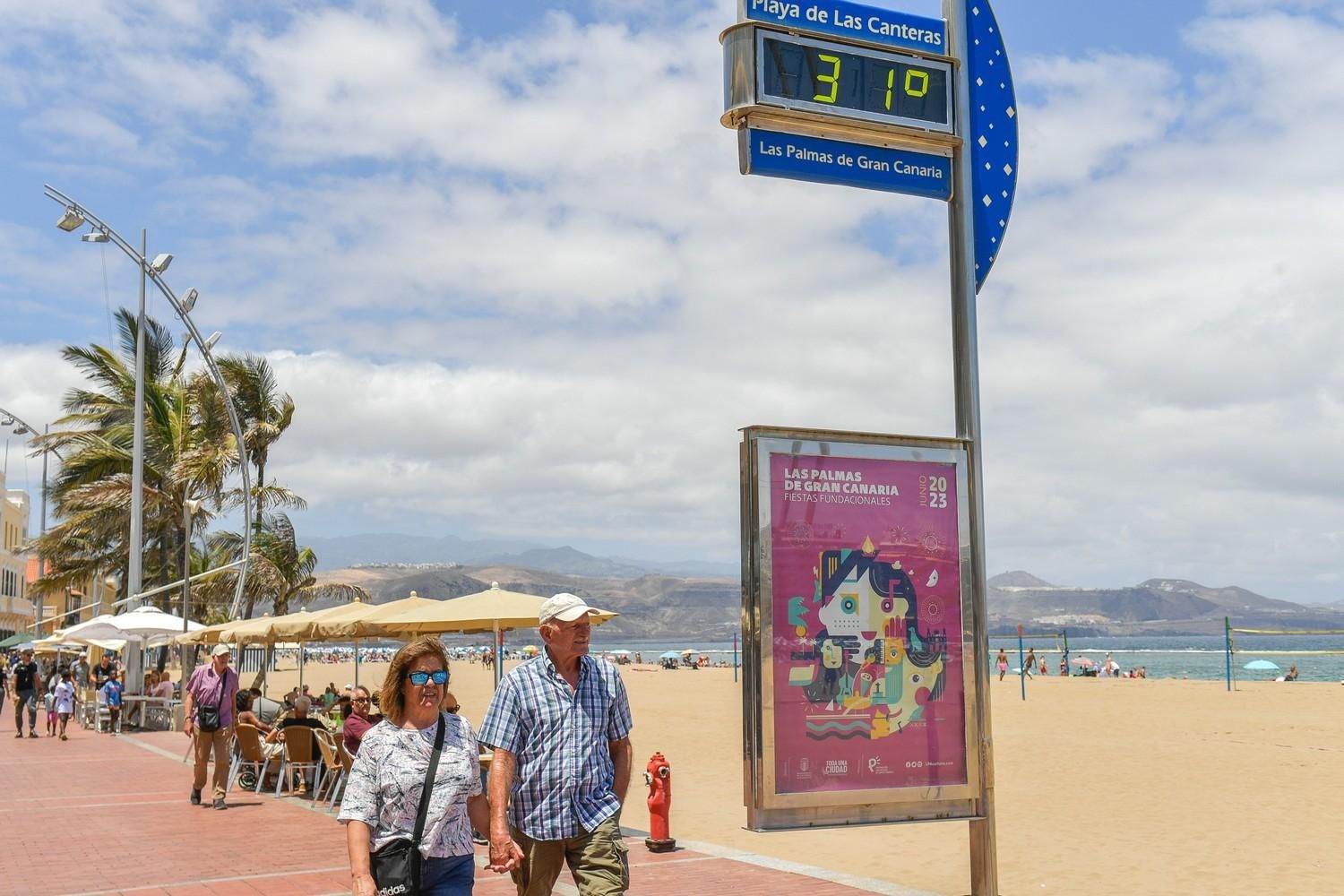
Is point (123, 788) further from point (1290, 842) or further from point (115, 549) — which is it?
point (115, 549)

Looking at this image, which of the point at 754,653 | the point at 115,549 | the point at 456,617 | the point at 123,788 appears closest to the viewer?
the point at 754,653

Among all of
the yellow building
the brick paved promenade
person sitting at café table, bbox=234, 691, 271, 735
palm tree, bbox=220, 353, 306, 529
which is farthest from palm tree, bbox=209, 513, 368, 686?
the yellow building

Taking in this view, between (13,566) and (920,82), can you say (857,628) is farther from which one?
(13,566)

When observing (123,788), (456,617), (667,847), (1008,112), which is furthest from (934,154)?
(123,788)

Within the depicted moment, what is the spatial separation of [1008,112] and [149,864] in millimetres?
7815

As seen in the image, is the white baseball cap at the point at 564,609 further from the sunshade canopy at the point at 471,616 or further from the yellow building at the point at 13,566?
the yellow building at the point at 13,566

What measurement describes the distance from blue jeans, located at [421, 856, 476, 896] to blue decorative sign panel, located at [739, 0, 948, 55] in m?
4.29

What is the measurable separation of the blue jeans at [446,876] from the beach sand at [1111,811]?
15.8 ft

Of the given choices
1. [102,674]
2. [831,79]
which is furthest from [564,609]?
[102,674]

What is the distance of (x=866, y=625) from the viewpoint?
648 cm

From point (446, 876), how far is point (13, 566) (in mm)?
77988

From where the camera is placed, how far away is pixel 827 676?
6.34m

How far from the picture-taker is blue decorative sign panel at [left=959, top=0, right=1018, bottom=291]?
7.32 meters

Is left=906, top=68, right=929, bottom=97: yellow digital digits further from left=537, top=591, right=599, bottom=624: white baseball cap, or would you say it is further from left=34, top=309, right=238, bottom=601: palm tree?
left=34, top=309, right=238, bottom=601: palm tree
